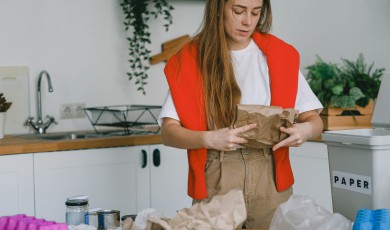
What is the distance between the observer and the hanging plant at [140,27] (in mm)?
3861

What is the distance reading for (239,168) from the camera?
209cm

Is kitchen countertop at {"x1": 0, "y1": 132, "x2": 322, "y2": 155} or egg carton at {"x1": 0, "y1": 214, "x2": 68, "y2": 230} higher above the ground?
kitchen countertop at {"x1": 0, "y1": 132, "x2": 322, "y2": 155}

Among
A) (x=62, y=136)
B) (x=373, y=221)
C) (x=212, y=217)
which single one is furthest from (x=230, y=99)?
(x=62, y=136)

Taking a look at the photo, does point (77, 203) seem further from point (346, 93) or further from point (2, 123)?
point (346, 93)

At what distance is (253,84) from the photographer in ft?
7.06

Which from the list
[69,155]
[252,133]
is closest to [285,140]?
[252,133]

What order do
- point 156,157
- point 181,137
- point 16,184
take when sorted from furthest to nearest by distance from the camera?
point 156,157 < point 16,184 < point 181,137

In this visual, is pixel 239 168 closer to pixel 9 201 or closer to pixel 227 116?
pixel 227 116

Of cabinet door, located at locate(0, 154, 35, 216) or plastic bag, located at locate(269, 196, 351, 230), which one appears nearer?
plastic bag, located at locate(269, 196, 351, 230)

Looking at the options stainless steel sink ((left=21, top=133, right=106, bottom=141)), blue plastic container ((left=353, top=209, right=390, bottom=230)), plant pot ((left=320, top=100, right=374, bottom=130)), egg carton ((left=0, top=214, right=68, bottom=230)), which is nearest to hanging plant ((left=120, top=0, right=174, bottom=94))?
stainless steel sink ((left=21, top=133, right=106, bottom=141))

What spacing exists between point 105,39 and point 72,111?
45cm

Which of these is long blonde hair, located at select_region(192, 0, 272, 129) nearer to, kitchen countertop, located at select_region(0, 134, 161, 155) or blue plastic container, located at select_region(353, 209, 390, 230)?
blue plastic container, located at select_region(353, 209, 390, 230)

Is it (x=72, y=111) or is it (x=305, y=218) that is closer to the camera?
(x=305, y=218)

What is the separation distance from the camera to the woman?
2092 mm
